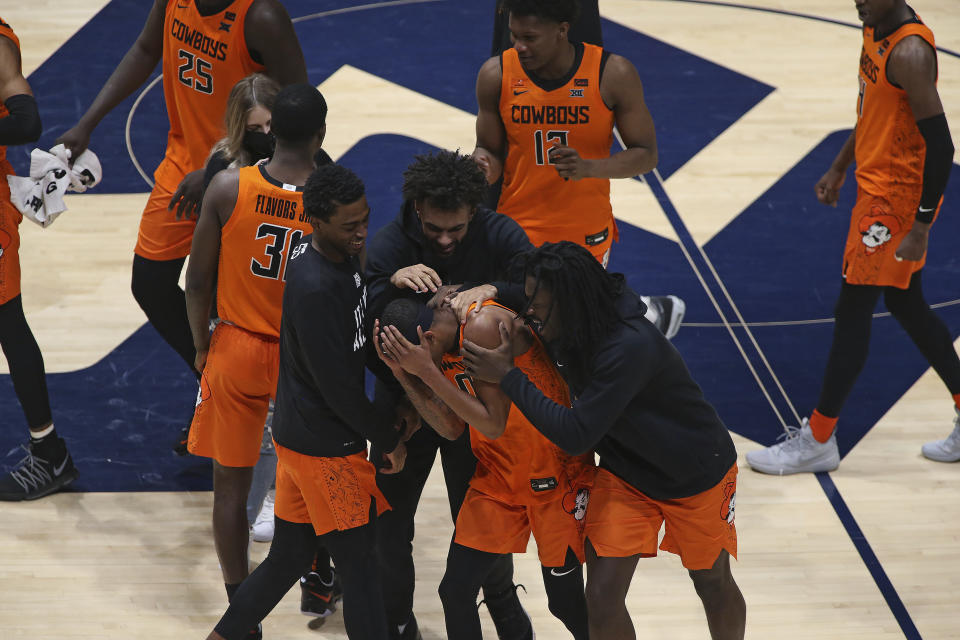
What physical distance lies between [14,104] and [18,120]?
63mm

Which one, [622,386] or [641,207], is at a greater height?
[622,386]

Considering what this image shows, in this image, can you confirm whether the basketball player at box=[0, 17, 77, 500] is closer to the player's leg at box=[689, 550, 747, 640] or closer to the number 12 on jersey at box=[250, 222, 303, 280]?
the number 12 on jersey at box=[250, 222, 303, 280]

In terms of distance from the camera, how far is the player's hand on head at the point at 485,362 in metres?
3.08

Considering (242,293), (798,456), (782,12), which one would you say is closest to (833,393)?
(798,456)

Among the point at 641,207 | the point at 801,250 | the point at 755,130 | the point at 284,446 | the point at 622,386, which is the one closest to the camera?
the point at 622,386

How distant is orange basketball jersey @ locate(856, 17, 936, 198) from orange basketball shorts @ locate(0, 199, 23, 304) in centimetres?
339

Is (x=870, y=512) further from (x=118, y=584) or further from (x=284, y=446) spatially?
(x=118, y=584)

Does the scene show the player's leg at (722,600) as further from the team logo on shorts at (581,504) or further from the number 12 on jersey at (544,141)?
the number 12 on jersey at (544,141)

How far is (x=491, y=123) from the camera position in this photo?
4.34 meters

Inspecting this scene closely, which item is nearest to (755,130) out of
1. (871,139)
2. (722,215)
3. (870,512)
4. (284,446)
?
(722,215)

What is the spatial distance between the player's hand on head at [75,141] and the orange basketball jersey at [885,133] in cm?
312

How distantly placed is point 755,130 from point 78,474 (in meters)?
4.92

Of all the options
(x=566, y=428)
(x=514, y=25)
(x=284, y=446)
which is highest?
(x=514, y=25)

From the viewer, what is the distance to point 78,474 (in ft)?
15.6
